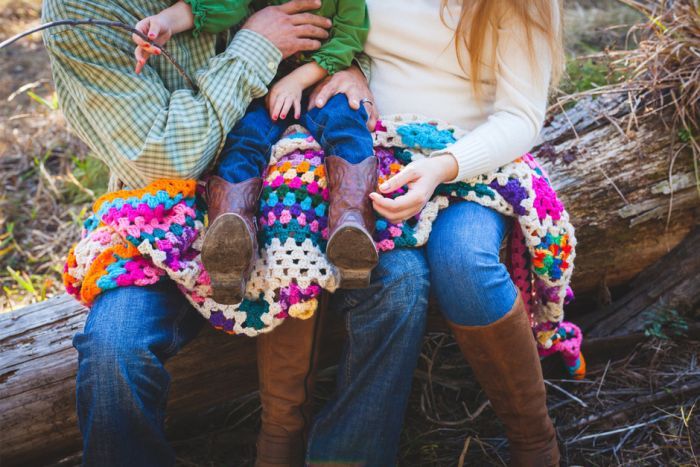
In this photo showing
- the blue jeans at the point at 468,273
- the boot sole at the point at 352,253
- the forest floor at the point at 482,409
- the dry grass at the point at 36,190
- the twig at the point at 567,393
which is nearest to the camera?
the boot sole at the point at 352,253

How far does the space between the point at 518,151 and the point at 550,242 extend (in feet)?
0.80

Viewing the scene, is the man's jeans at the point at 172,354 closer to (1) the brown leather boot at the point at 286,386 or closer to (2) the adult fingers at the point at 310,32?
(1) the brown leather boot at the point at 286,386

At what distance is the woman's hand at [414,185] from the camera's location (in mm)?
1523

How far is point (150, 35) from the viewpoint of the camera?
150 centimetres

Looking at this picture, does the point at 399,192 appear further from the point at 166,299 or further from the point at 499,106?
the point at 166,299

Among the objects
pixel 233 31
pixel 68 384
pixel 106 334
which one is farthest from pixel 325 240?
pixel 68 384

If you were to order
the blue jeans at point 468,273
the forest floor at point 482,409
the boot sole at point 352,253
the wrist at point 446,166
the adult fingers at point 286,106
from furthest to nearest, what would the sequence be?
the forest floor at point 482,409
the adult fingers at point 286,106
the wrist at point 446,166
the blue jeans at point 468,273
the boot sole at point 352,253

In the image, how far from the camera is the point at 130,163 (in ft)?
5.11

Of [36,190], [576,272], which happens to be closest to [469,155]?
[576,272]

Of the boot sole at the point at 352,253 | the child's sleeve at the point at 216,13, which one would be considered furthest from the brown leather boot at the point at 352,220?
the child's sleeve at the point at 216,13

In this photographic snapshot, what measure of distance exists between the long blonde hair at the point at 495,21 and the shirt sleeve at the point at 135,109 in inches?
23.1

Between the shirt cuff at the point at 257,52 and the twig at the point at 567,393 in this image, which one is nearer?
the shirt cuff at the point at 257,52

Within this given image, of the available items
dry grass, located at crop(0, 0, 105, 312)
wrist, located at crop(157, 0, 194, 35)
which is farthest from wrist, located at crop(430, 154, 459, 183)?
dry grass, located at crop(0, 0, 105, 312)

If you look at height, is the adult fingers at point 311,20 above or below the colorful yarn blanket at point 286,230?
above
